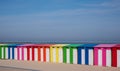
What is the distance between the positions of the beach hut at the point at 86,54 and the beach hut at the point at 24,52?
326 cm

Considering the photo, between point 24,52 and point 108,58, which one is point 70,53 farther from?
point 24,52

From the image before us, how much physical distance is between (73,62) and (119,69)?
2774 millimetres

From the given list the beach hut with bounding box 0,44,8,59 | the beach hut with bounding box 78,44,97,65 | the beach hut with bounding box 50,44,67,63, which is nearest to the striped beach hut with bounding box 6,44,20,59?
the beach hut with bounding box 0,44,8,59

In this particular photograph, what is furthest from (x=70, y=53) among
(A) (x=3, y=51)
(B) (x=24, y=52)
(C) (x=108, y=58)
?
(A) (x=3, y=51)

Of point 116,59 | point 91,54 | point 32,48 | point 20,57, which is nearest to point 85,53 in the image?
point 91,54

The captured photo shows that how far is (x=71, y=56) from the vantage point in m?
12.6

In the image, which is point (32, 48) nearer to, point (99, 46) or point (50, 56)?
point (50, 56)

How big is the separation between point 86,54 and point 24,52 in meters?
4.17

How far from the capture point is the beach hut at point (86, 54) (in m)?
12.0

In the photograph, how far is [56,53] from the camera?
13.3 m

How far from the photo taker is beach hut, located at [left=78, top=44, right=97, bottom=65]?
12.0 m

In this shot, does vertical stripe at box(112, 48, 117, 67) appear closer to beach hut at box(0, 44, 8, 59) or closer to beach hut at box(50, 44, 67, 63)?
beach hut at box(50, 44, 67, 63)

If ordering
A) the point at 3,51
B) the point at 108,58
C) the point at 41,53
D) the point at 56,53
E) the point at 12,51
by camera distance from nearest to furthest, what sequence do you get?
1. the point at 108,58
2. the point at 56,53
3. the point at 41,53
4. the point at 12,51
5. the point at 3,51

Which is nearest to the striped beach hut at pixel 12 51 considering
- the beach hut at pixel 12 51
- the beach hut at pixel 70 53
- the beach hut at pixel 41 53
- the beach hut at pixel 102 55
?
the beach hut at pixel 12 51
